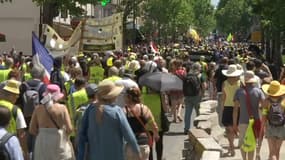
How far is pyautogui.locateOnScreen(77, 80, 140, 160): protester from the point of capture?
7.50m

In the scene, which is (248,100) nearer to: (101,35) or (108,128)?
(108,128)

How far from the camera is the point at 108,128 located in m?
7.50

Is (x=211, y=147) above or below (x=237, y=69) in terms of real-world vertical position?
below

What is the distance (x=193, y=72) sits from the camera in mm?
17406

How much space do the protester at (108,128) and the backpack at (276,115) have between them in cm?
355

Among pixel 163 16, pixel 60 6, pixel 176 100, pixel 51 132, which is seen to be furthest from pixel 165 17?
pixel 51 132

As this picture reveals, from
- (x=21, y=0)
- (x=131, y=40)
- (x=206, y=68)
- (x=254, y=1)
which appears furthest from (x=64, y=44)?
(x=131, y=40)

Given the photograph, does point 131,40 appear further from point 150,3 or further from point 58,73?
point 58,73

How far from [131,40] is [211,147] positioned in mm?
49016

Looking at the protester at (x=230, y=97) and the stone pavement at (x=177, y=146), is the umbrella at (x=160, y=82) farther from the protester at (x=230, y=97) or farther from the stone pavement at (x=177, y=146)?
the stone pavement at (x=177, y=146)

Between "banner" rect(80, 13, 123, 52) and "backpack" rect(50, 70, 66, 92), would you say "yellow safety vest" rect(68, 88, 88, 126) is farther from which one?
"banner" rect(80, 13, 123, 52)

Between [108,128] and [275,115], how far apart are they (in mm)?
3808

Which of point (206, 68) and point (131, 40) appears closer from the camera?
point (206, 68)

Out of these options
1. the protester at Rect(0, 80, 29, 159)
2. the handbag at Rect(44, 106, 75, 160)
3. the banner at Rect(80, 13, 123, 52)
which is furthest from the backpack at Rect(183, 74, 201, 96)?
the handbag at Rect(44, 106, 75, 160)
